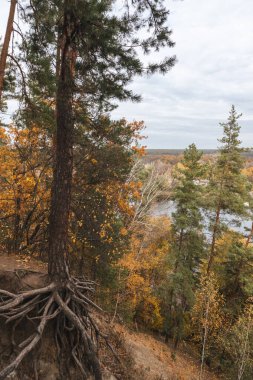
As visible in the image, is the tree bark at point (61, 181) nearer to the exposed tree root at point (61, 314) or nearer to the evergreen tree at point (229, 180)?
the exposed tree root at point (61, 314)

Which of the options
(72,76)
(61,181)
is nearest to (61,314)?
(61,181)

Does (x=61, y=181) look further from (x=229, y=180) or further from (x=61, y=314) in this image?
(x=229, y=180)

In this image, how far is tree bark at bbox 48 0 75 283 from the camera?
19.3ft

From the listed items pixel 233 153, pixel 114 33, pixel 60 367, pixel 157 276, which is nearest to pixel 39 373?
pixel 60 367

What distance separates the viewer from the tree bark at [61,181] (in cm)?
587

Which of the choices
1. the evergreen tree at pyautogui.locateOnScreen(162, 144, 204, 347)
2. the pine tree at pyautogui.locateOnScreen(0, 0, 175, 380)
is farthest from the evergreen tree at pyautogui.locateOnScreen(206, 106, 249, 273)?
the pine tree at pyautogui.locateOnScreen(0, 0, 175, 380)

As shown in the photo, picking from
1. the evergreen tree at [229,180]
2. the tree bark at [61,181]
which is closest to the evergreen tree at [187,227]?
the evergreen tree at [229,180]

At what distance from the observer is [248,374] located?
49.8ft

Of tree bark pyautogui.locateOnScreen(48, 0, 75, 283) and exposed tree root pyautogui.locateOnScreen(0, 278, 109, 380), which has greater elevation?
tree bark pyautogui.locateOnScreen(48, 0, 75, 283)

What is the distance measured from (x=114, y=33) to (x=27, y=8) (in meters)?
2.51

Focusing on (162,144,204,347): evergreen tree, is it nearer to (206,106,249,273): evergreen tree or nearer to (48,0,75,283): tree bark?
(206,106,249,273): evergreen tree

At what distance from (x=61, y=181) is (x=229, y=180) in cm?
1579

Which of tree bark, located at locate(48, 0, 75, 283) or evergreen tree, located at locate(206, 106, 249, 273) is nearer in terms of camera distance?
tree bark, located at locate(48, 0, 75, 283)

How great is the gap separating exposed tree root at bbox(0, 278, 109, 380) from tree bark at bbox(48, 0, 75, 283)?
366 mm
